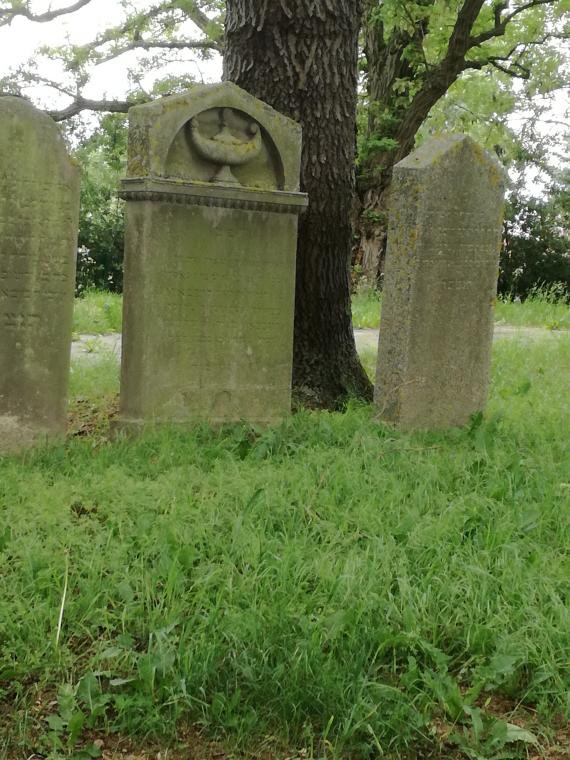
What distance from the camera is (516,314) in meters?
14.1

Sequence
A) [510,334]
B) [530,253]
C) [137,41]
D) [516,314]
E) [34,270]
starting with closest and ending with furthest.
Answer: [34,270] → [510,334] → [516,314] → [530,253] → [137,41]

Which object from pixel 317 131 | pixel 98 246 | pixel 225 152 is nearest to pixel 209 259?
pixel 225 152

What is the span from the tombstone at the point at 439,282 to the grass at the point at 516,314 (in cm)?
625

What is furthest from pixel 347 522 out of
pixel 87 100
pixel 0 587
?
pixel 87 100

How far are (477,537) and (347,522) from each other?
0.57 metres

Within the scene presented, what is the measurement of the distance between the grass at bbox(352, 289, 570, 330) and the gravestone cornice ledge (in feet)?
21.3

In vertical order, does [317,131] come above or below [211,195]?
above

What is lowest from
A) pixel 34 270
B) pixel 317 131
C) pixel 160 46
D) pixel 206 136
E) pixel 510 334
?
pixel 510 334

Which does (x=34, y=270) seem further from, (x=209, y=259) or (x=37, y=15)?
(x=37, y=15)

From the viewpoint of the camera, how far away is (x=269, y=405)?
636cm

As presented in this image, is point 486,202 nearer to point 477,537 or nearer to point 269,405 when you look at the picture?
point 269,405

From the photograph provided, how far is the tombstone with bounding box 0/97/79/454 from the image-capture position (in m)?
5.47

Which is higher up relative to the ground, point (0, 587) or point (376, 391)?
point (376, 391)

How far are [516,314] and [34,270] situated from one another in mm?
9938
